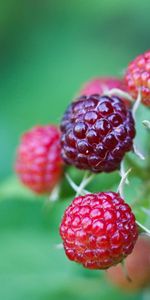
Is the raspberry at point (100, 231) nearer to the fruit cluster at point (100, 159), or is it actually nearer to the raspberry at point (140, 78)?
the fruit cluster at point (100, 159)

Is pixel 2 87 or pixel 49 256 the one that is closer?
pixel 49 256

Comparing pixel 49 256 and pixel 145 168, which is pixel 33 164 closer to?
pixel 145 168

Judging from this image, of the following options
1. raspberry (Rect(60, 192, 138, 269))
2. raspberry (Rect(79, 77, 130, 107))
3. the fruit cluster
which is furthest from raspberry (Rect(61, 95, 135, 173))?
raspberry (Rect(79, 77, 130, 107))

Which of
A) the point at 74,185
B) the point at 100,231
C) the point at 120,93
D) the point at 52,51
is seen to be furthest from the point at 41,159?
the point at 52,51

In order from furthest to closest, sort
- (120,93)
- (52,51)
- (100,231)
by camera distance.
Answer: (52,51)
(120,93)
(100,231)

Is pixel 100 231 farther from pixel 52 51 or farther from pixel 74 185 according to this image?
pixel 52 51

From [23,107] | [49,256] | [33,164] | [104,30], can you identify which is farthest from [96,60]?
[33,164]
